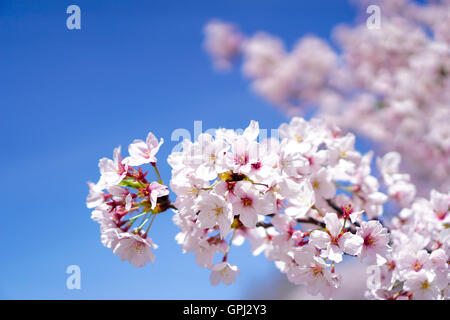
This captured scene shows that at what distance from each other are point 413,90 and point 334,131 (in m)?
5.05

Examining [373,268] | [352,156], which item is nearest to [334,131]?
[352,156]

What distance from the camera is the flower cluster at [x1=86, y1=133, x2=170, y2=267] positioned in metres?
1.62

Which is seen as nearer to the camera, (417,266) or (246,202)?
(246,202)

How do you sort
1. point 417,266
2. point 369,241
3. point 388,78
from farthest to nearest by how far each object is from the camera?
point 388,78, point 417,266, point 369,241

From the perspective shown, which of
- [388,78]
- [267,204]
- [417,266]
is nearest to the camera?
[267,204]

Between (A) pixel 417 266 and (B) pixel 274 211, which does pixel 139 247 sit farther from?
(A) pixel 417 266

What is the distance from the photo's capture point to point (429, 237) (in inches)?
78.1

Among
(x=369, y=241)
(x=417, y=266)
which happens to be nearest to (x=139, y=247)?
(x=369, y=241)

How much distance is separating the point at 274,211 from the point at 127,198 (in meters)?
0.69

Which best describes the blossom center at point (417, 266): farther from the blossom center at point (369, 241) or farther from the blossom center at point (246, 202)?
the blossom center at point (246, 202)

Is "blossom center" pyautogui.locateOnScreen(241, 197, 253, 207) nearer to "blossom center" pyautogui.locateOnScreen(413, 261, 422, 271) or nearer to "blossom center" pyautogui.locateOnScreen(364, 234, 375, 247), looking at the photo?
"blossom center" pyautogui.locateOnScreen(364, 234, 375, 247)

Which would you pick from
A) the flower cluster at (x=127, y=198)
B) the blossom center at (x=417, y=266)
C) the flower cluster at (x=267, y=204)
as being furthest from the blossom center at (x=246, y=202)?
the blossom center at (x=417, y=266)

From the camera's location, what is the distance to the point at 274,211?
1542mm
